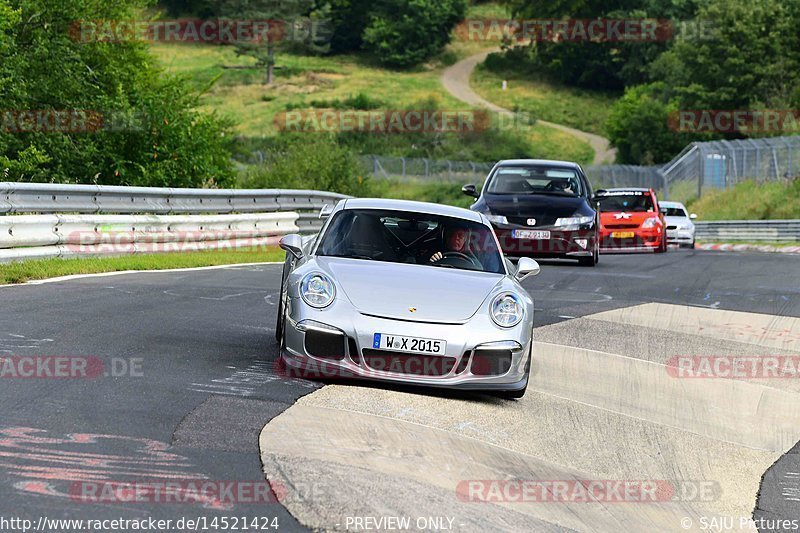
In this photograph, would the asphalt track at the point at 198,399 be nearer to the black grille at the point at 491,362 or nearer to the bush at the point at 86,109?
the black grille at the point at 491,362

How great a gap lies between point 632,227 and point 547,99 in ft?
279

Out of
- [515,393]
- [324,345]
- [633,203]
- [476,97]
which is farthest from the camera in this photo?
[476,97]

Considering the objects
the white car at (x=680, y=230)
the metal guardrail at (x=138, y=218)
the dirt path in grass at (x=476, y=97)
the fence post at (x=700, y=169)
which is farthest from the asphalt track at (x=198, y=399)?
the dirt path in grass at (x=476, y=97)

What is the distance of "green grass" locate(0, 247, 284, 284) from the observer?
549 inches

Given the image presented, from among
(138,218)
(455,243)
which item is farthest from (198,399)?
(138,218)

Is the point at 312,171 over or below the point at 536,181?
below

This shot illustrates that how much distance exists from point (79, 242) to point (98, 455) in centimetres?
1118

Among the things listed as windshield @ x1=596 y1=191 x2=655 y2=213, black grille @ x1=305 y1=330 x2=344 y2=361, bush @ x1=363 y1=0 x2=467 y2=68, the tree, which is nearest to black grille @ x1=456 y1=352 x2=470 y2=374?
black grille @ x1=305 y1=330 x2=344 y2=361

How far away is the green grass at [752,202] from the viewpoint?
42000 mm

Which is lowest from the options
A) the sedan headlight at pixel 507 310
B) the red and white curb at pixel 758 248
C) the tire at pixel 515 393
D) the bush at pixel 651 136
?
the bush at pixel 651 136

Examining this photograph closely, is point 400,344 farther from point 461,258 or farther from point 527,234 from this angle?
point 527,234

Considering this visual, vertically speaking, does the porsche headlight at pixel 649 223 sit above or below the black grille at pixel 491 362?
below

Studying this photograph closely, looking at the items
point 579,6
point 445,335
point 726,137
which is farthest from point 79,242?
point 579,6

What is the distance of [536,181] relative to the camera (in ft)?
67.2
